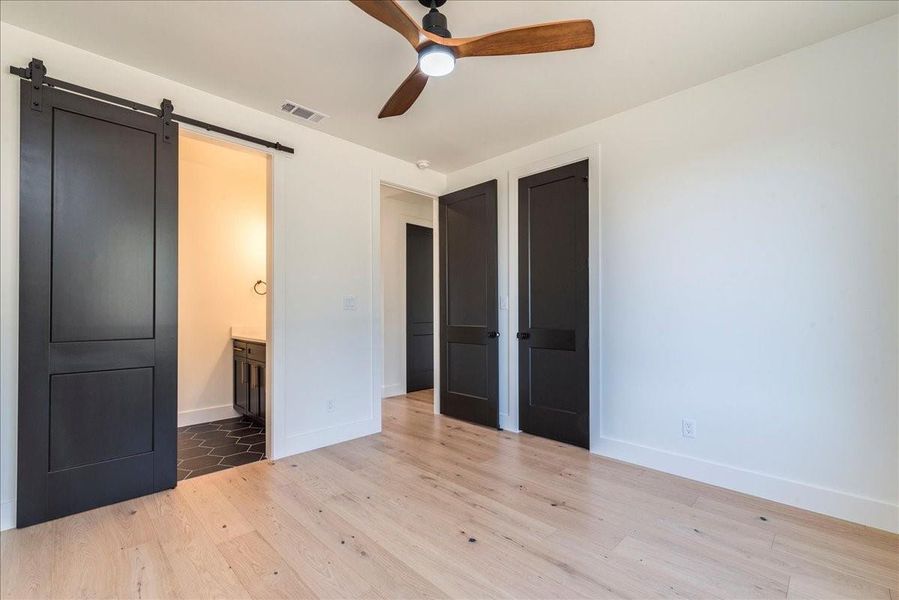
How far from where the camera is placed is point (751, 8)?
2047mm

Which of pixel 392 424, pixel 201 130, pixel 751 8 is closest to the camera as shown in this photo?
pixel 751 8

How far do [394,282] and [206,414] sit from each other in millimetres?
2656

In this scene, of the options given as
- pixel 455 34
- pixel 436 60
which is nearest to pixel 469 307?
pixel 455 34

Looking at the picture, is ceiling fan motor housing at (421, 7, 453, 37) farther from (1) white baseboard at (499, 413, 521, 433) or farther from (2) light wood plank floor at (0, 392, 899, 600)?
(1) white baseboard at (499, 413, 521, 433)

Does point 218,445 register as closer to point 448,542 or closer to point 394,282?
point 448,542

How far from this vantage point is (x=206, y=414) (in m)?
4.26

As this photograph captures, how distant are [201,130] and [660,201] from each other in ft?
10.7

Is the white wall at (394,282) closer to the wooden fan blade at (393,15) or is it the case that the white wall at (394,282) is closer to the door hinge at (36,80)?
the door hinge at (36,80)

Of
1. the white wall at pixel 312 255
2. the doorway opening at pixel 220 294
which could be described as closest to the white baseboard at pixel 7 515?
the white wall at pixel 312 255

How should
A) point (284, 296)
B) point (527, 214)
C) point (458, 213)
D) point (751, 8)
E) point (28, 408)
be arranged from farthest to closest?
point (458, 213) < point (527, 214) < point (284, 296) < point (28, 408) < point (751, 8)

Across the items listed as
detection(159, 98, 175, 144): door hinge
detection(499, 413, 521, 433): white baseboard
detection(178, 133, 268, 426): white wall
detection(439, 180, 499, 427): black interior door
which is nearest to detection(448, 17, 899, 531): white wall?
detection(499, 413, 521, 433): white baseboard

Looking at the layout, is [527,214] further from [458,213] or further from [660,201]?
[660,201]

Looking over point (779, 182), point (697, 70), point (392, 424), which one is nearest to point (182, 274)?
point (392, 424)

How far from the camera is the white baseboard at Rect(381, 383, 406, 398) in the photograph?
18.0 ft
